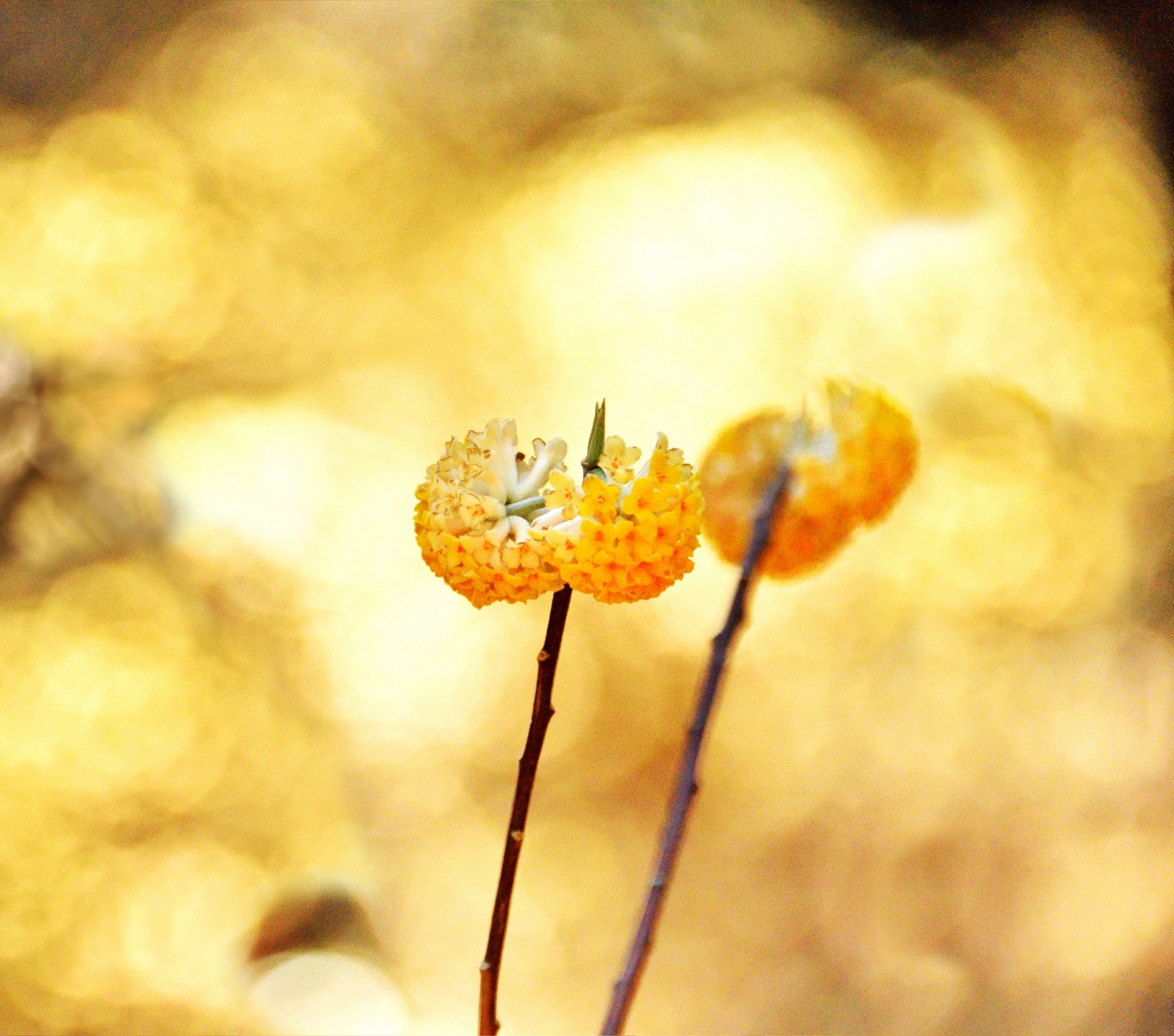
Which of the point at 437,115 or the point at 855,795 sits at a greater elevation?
the point at 437,115

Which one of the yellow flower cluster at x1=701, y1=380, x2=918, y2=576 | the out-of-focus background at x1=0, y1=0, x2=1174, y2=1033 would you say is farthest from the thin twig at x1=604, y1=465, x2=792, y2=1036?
the out-of-focus background at x1=0, y1=0, x2=1174, y2=1033

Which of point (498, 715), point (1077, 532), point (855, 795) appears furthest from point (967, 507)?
point (498, 715)

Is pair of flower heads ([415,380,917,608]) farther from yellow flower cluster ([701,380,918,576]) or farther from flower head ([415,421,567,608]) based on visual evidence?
yellow flower cluster ([701,380,918,576])

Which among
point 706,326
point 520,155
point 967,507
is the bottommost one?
point 967,507

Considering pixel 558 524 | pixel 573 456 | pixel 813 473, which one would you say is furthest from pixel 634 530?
pixel 573 456

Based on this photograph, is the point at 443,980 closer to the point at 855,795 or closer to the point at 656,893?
the point at 855,795

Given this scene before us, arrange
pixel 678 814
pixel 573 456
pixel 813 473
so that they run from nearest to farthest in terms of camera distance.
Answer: pixel 678 814, pixel 813 473, pixel 573 456

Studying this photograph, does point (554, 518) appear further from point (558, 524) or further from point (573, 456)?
point (573, 456)

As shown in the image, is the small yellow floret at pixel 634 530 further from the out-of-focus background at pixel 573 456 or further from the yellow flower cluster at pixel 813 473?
the out-of-focus background at pixel 573 456
